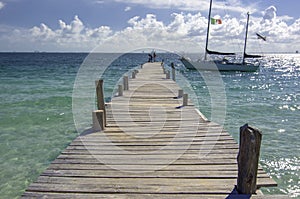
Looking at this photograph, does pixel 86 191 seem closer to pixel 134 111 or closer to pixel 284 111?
pixel 134 111

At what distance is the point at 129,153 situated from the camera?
5.14 m

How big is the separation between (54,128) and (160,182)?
8056 mm

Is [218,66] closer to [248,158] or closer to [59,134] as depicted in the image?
[59,134]

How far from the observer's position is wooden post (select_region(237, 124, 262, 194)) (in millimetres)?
3434

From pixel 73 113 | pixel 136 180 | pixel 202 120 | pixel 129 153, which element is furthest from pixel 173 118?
pixel 73 113

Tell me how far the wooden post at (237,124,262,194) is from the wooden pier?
0.43 feet

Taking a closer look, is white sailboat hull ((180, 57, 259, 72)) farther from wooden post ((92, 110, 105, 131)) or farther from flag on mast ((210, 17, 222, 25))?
wooden post ((92, 110, 105, 131))

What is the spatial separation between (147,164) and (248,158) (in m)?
1.78

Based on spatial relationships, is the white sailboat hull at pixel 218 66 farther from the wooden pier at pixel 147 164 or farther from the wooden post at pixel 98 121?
the wooden post at pixel 98 121

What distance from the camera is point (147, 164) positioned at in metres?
4.64

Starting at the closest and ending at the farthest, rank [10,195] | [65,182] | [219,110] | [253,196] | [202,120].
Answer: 1. [253,196]
2. [65,182]
3. [10,195]
4. [202,120]
5. [219,110]

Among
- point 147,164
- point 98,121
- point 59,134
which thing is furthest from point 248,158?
point 59,134

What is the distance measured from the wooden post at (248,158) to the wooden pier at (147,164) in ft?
0.43

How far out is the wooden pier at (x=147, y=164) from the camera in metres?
3.79
